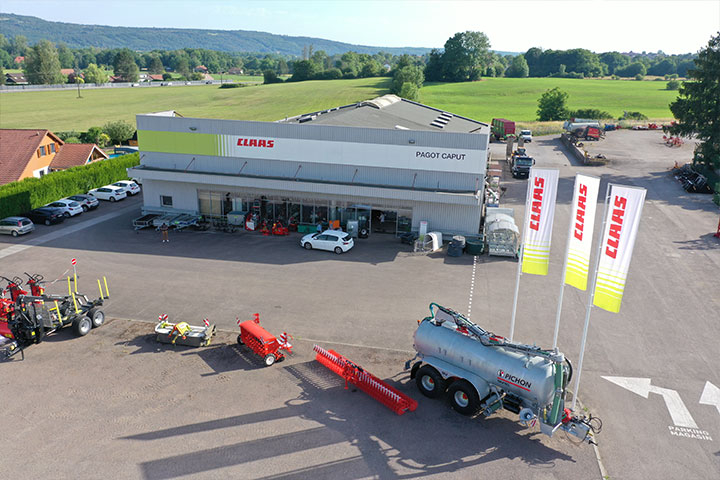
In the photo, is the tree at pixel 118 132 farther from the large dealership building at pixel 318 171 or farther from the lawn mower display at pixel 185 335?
the lawn mower display at pixel 185 335

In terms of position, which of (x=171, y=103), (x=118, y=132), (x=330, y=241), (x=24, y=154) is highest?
(x=171, y=103)

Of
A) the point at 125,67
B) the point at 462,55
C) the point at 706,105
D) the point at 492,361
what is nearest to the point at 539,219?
the point at 492,361

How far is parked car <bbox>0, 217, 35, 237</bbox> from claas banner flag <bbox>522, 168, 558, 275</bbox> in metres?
32.7

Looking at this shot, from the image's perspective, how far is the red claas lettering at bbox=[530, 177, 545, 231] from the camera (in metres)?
17.4

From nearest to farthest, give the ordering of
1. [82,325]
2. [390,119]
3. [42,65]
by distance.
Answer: [82,325] → [390,119] → [42,65]

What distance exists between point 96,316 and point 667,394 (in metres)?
22.7

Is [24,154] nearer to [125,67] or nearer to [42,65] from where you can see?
[42,65]

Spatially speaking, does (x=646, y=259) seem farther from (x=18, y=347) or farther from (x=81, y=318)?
(x=18, y=347)

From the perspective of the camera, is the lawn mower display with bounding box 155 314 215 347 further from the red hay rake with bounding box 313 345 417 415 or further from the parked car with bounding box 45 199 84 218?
the parked car with bounding box 45 199 84 218

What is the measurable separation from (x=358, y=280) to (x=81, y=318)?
13.2 meters

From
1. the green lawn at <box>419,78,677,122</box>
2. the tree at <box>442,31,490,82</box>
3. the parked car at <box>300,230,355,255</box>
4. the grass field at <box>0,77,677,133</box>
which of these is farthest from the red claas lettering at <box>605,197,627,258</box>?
the tree at <box>442,31,490,82</box>

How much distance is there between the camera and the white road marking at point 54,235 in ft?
103

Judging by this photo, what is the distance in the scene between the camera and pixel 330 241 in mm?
31172

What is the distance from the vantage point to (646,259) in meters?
30.7
